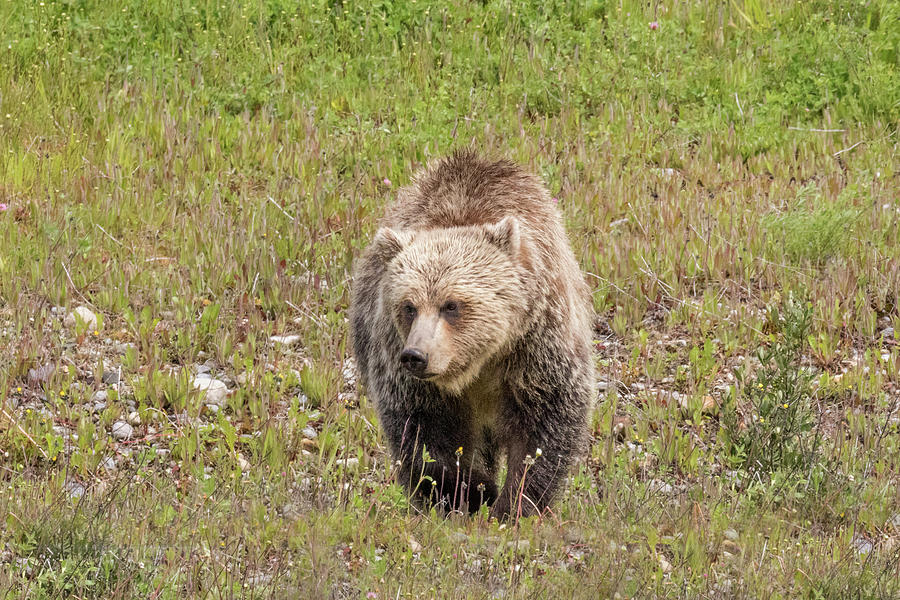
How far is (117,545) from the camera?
14.5ft

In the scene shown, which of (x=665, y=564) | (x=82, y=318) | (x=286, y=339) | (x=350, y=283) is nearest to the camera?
(x=665, y=564)

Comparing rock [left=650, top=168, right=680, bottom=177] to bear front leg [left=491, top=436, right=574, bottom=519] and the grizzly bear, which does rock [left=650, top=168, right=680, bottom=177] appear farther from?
bear front leg [left=491, top=436, right=574, bottom=519]

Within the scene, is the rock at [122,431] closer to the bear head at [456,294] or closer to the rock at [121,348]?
the rock at [121,348]

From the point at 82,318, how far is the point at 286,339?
1.41 m

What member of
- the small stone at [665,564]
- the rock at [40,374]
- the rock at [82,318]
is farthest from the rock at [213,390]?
the small stone at [665,564]

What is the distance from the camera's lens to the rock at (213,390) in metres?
7.32

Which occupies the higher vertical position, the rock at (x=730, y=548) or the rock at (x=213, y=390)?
the rock at (x=730, y=548)

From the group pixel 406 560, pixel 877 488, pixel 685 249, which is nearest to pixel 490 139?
pixel 685 249

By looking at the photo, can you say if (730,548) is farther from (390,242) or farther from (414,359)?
(390,242)

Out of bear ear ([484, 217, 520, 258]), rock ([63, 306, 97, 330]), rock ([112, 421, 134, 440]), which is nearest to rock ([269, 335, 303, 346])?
rock ([63, 306, 97, 330])

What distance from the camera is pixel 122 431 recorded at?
22.5 ft

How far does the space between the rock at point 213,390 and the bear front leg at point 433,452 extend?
1742 millimetres

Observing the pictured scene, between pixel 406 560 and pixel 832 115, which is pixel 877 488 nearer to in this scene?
pixel 406 560

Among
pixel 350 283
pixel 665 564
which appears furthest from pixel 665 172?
pixel 665 564
